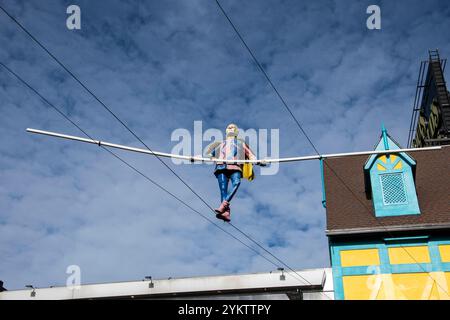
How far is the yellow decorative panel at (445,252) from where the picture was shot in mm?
13689

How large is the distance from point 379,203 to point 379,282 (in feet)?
8.87

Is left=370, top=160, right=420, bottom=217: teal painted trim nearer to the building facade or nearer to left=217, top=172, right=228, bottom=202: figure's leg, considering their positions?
the building facade

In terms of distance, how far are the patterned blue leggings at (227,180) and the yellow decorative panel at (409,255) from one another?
314 inches

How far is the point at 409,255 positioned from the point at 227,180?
830cm

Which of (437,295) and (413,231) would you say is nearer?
(437,295)

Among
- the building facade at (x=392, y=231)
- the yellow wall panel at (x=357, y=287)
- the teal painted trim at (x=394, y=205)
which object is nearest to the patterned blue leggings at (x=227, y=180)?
the building facade at (x=392, y=231)

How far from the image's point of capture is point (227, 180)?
8.42 meters

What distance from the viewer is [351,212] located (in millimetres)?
15398

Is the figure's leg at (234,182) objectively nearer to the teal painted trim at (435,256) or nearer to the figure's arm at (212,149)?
the figure's arm at (212,149)

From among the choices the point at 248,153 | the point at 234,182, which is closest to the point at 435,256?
the point at 248,153

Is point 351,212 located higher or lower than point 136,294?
higher

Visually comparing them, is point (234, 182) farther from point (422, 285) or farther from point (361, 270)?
point (422, 285)

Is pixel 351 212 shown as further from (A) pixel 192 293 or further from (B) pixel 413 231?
(A) pixel 192 293
